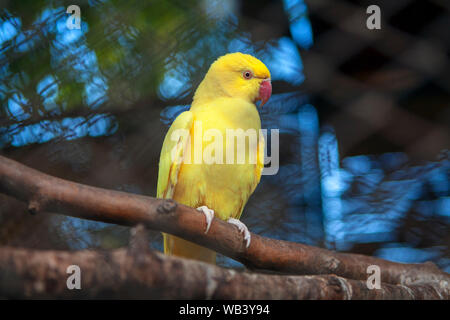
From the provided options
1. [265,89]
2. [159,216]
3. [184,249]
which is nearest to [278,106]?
[265,89]

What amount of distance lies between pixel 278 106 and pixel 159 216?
909 millimetres

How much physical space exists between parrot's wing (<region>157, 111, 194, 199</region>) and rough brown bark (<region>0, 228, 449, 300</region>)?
18.7 inches

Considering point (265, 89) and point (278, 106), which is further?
point (278, 106)

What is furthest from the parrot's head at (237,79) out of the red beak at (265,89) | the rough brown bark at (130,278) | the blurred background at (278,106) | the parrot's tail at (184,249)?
the rough brown bark at (130,278)

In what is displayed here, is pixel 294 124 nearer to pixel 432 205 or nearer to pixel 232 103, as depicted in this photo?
pixel 232 103

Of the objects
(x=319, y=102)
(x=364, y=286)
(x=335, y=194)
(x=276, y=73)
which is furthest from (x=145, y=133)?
(x=364, y=286)

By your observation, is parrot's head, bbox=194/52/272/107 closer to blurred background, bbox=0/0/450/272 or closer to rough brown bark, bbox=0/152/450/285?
blurred background, bbox=0/0/450/272

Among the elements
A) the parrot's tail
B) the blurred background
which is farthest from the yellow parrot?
the blurred background

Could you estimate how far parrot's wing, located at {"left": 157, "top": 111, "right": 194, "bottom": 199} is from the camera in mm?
1024

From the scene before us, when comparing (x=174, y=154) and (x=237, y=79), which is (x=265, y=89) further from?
(x=174, y=154)

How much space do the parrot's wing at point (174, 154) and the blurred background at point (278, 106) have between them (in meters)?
0.32

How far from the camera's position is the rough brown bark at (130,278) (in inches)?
15.6

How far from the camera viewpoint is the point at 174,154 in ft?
3.35
